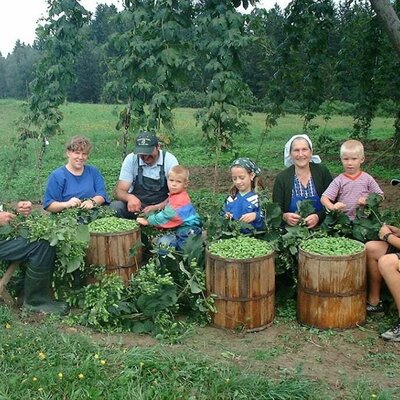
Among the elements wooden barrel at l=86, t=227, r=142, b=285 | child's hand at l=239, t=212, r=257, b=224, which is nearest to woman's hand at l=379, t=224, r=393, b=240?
child's hand at l=239, t=212, r=257, b=224

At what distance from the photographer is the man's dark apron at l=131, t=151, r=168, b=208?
5855mm

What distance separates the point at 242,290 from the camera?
4496mm

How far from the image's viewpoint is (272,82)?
402 inches

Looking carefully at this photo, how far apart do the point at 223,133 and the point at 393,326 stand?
2994 mm

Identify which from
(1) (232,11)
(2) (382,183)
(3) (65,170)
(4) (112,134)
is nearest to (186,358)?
(3) (65,170)

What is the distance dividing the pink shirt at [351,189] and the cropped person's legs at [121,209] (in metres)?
1.85

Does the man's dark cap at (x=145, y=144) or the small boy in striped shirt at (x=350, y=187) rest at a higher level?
the man's dark cap at (x=145, y=144)

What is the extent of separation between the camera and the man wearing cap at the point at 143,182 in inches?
229

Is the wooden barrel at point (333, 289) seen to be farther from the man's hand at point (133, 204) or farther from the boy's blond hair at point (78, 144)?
the boy's blond hair at point (78, 144)

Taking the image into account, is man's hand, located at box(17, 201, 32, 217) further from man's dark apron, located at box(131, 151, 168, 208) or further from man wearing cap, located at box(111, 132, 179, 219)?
man's dark apron, located at box(131, 151, 168, 208)

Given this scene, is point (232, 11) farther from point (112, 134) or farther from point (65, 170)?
point (112, 134)

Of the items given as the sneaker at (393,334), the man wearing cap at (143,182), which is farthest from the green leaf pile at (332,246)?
the man wearing cap at (143,182)

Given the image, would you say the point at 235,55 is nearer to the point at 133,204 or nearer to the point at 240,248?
the point at 133,204

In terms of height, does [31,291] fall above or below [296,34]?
below
